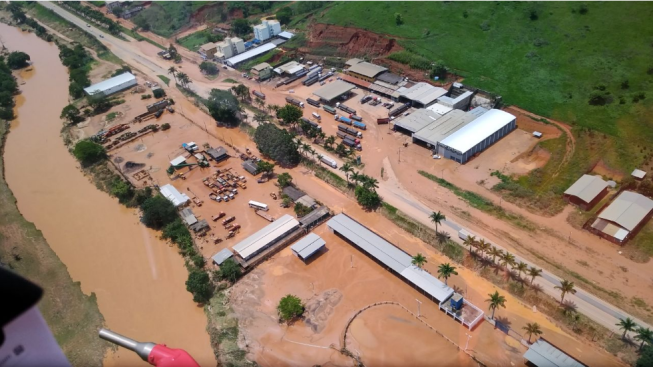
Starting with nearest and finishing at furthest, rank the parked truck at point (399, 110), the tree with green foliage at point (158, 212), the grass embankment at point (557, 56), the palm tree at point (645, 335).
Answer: the palm tree at point (645, 335) < the tree with green foliage at point (158, 212) < the grass embankment at point (557, 56) < the parked truck at point (399, 110)

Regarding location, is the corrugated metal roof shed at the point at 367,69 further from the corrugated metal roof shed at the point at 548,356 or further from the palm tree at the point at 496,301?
the corrugated metal roof shed at the point at 548,356

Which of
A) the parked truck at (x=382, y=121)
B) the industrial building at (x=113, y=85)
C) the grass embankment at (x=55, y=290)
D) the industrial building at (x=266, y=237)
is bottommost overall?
the grass embankment at (x=55, y=290)

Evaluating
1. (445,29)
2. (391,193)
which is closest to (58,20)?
(445,29)

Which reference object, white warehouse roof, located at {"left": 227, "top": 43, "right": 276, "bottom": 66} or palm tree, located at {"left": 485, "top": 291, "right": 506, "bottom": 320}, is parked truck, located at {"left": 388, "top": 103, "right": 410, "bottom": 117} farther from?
palm tree, located at {"left": 485, "top": 291, "right": 506, "bottom": 320}

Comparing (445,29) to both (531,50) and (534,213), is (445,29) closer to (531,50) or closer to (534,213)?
(531,50)

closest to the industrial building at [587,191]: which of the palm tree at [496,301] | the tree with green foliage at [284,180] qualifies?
the palm tree at [496,301]

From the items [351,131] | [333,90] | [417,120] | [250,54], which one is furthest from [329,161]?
[250,54]
